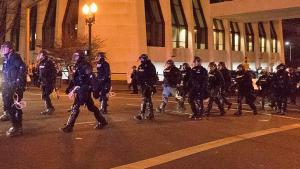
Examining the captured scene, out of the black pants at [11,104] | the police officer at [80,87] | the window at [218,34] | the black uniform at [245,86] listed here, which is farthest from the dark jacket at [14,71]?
the window at [218,34]

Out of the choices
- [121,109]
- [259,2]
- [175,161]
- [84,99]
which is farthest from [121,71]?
[175,161]

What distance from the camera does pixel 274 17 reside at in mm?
52156

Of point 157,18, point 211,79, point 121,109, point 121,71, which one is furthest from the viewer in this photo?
point 157,18

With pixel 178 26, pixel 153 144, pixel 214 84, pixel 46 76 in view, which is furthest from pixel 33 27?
pixel 153 144

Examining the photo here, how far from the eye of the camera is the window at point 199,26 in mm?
54438

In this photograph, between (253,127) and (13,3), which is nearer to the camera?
(253,127)

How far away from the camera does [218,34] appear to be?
5769cm

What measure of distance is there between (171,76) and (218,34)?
40734 millimetres

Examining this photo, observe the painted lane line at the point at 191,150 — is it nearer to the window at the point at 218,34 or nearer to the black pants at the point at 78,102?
the black pants at the point at 78,102

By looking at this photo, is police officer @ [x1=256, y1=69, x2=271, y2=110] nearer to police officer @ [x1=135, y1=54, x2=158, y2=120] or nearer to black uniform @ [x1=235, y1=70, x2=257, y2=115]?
black uniform @ [x1=235, y1=70, x2=257, y2=115]

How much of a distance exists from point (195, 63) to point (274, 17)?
124ft

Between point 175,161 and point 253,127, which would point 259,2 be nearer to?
point 253,127

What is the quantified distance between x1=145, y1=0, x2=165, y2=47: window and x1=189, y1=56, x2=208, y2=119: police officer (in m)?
31.9

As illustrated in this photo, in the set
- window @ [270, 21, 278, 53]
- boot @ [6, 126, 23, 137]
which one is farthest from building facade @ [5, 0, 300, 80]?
boot @ [6, 126, 23, 137]
